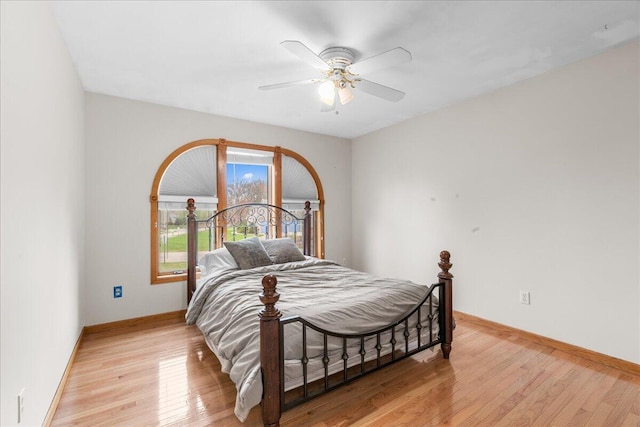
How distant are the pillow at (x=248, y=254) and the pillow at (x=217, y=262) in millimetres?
90

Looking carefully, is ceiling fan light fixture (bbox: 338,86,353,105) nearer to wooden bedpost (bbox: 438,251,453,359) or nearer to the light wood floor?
wooden bedpost (bbox: 438,251,453,359)

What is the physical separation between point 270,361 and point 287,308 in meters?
0.43

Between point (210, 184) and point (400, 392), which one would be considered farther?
point (210, 184)

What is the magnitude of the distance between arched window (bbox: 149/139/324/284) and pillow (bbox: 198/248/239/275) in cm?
52

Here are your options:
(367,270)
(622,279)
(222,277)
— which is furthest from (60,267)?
(622,279)

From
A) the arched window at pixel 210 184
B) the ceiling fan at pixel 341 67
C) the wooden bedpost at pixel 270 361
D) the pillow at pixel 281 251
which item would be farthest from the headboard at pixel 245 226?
the wooden bedpost at pixel 270 361

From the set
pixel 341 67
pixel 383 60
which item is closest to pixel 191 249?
pixel 341 67

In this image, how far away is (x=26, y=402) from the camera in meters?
1.42

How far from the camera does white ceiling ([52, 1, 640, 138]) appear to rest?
6.32 ft

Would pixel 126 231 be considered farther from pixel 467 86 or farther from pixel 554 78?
pixel 554 78

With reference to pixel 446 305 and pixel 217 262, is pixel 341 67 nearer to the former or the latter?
pixel 446 305

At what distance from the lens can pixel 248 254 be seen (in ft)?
10.7

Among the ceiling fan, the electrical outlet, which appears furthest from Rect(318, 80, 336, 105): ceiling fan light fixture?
the electrical outlet

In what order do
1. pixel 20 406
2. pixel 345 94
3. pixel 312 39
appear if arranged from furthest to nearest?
pixel 345 94
pixel 312 39
pixel 20 406
